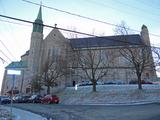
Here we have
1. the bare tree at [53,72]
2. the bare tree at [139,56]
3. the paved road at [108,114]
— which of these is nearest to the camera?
the paved road at [108,114]

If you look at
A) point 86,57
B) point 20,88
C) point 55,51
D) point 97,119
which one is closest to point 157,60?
point 86,57

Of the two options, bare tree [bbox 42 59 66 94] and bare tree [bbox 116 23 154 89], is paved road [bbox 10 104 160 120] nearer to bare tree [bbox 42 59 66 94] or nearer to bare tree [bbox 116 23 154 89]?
bare tree [bbox 116 23 154 89]

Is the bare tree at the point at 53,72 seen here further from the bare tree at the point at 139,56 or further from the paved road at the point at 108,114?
the paved road at the point at 108,114

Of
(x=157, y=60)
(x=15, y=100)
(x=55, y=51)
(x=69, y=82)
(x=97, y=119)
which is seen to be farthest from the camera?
(x=55, y=51)

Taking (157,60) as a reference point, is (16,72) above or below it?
below

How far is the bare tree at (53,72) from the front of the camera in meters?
53.5

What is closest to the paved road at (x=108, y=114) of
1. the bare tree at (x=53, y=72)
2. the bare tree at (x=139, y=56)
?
the bare tree at (x=139, y=56)

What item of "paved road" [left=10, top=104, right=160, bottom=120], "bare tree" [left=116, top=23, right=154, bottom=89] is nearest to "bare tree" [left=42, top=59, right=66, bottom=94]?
"bare tree" [left=116, top=23, right=154, bottom=89]

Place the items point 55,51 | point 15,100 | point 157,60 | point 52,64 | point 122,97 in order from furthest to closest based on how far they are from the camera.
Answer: point 55,51
point 52,64
point 15,100
point 157,60
point 122,97

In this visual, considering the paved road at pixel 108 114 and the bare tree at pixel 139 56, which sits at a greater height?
the bare tree at pixel 139 56

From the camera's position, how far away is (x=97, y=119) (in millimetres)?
10617

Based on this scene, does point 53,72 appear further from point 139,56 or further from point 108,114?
point 108,114

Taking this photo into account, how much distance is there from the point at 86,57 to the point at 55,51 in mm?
27665

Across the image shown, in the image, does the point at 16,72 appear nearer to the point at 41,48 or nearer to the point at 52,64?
the point at 52,64
